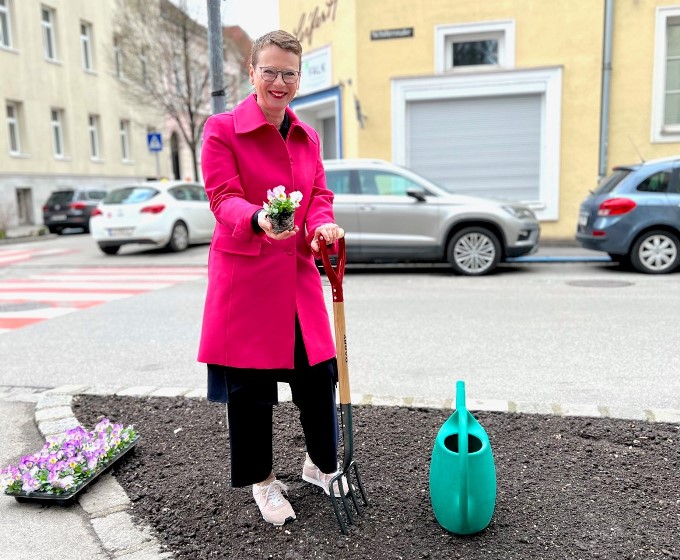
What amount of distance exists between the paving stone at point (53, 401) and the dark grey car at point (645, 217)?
8.26 m

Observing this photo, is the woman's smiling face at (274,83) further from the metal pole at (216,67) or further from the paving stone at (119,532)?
the metal pole at (216,67)

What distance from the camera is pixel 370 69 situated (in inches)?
563

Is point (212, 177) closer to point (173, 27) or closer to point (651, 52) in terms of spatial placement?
point (651, 52)

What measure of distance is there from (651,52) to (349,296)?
8997mm

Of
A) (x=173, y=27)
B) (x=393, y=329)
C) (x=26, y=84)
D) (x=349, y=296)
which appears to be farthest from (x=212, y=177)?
(x=26, y=84)

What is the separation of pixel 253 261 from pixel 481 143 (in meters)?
12.7

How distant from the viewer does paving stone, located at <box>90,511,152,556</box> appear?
2.71 meters

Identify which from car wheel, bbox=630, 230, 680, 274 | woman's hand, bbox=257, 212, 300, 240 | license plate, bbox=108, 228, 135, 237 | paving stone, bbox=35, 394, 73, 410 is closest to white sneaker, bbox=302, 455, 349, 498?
woman's hand, bbox=257, 212, 300, 240

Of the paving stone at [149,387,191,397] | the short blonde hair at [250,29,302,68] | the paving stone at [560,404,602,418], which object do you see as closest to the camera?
the short blonde hair at [250,29,302,68]

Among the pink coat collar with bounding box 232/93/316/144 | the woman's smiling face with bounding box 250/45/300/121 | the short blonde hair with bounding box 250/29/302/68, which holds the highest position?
the short blonde hair with bounding box 250/29/302/68

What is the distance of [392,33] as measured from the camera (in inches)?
555

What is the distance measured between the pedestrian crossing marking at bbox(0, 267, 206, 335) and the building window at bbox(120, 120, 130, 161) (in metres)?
23.1

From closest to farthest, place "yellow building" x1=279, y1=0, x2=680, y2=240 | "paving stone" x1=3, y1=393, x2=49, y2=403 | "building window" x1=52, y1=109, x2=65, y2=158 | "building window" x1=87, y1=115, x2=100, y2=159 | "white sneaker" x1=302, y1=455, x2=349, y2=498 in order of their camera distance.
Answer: "white sneaker" x1=302, y1=455, x2=349, y2=498, "paving stone" x1=3, y1=393, x2=49, y2=403, "yellow building" x1=279, y1=0, x2=680, y2=240, "building window" x1=52, y1=109, x2=65, y2=158, "building window" x1=87, y1=115, x2=100, y2=159

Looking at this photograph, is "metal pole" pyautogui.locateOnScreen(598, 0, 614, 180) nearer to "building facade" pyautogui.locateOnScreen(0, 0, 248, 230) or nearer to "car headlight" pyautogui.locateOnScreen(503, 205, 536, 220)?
"car headlight" pyautogui.locateOnScreen(503, 205, 536, 220)
